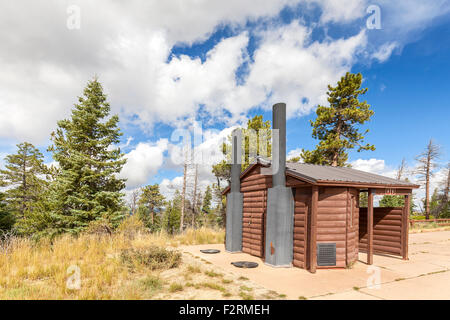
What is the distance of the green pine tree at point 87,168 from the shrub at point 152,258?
7.70m

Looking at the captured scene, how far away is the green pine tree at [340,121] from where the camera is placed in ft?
65.2

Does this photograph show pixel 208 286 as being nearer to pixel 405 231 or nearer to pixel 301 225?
pixel 301 225

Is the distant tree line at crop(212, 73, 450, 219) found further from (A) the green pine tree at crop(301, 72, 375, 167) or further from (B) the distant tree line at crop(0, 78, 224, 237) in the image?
(B) the distant tree line at crop(0, 78, 224, 237)

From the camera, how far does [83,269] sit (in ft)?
20.1

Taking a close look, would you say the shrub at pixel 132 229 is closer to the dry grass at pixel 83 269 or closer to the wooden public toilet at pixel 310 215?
the dry grass at pixel 83 269

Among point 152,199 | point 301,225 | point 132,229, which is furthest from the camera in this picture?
point 152,199

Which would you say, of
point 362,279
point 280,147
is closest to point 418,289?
point 362,279

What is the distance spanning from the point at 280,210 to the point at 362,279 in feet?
8.66

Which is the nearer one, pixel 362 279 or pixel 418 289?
pixel 418 289

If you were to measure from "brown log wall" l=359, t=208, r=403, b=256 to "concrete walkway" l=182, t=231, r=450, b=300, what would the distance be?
686 millimetres

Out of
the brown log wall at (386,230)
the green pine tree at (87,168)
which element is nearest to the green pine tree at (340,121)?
the brown log wall at (386,230)
